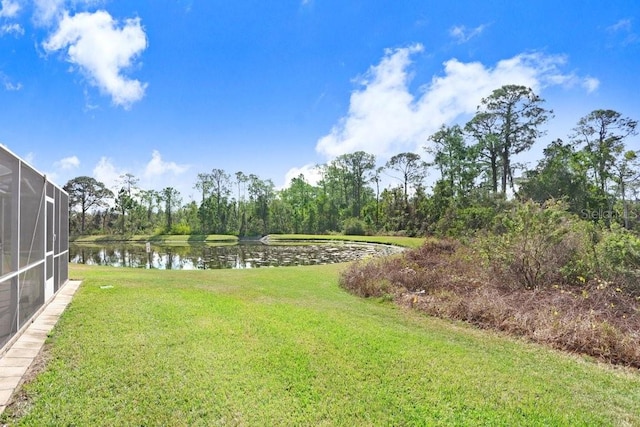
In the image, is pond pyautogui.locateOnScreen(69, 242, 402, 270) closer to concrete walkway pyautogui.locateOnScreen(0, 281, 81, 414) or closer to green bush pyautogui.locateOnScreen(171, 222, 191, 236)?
concrete walkway pyautogui.locateOnScreen(0, 281, 81, 414)

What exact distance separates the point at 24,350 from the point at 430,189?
32.9 m

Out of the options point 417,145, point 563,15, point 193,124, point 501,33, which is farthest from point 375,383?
point 417,145

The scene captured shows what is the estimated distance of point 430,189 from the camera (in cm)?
3338

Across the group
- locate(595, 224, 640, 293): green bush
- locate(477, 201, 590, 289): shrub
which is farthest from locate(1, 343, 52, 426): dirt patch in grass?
locate(595, 224, 640, 293): green bush

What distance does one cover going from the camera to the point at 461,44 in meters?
10.7

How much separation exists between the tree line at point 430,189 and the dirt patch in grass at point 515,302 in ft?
17.1

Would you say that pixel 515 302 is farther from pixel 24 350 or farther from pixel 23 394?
pixel 24 350

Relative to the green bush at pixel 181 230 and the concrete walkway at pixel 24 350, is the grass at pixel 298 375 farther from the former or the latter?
the green bush at pixel 181 230

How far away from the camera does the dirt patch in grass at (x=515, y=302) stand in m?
4.38

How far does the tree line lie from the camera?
2312 centimetres

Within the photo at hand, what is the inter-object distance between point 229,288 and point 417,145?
31747 millimetres

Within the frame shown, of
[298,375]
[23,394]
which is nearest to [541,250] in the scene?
[298,375]

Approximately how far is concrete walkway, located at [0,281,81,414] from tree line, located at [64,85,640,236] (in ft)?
40.7

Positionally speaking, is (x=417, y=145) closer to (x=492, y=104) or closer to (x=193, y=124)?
(x=492, y=104)
